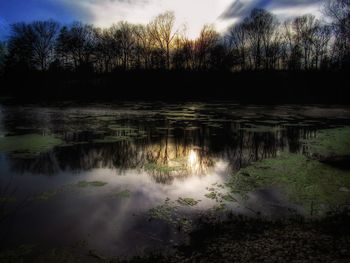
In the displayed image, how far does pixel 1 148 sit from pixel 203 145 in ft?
28.5

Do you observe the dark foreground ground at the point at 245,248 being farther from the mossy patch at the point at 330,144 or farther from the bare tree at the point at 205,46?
the bare tree at the point at 205,46

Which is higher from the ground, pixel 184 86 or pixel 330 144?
pixel 184 86

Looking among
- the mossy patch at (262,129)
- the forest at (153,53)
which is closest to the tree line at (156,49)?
the forest at (153,53)

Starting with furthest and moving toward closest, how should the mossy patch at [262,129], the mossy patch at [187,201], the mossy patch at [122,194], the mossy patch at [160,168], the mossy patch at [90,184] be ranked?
the mossy patch at [262,129]
the mossy patch at [160,168]
the mossy patch at [90,184]
the mossy patch at [122,194]
the mossy patch at [187,201]

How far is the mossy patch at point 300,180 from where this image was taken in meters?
7.54

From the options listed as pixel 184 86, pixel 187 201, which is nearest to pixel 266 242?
pixel 187 201

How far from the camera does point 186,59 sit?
65.8m

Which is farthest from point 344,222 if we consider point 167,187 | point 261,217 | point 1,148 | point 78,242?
point 1,148

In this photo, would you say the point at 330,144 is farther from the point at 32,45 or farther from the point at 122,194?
the point at 32,45

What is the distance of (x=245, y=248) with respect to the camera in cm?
494

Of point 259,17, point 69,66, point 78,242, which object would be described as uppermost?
point 259,17

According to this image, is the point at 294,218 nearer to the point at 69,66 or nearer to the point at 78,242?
the point at 78,242

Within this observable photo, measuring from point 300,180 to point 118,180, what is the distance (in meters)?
5.38

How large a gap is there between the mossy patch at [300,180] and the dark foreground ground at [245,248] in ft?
5.33
